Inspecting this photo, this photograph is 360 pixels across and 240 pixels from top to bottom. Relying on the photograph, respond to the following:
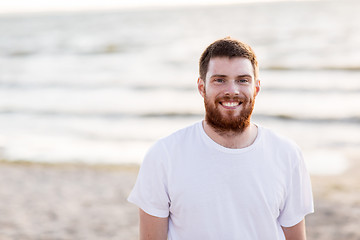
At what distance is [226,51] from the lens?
2.65m

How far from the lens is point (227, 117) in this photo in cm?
265

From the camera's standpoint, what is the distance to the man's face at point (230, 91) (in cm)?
263

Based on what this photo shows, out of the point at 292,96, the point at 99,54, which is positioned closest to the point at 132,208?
the point at 292,96

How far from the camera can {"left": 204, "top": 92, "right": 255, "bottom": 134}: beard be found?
2652mm

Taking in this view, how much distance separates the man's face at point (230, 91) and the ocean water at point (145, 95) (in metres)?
6.69

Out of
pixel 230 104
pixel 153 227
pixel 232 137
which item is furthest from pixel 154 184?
pixel 230 104

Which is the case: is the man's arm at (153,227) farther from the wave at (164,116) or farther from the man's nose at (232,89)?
the wave at (164,116)

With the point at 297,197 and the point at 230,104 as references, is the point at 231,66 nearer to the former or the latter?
the point at 230,104

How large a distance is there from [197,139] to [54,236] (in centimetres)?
444

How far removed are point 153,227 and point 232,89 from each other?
902mm

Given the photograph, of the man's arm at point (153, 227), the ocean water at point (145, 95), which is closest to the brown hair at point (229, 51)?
the man's arm at point (153, 227)

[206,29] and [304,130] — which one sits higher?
[206,29]

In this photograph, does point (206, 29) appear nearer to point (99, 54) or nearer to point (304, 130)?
point (99, 54)

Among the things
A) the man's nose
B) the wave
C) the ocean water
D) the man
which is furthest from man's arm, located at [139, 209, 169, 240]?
the wave
